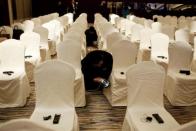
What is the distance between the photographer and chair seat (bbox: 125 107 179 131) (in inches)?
123

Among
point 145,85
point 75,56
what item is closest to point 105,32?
point 75,56

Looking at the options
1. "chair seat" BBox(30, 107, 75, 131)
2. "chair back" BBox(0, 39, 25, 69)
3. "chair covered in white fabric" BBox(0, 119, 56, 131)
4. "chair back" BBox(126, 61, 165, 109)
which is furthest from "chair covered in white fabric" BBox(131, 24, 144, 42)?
"chair covered in white fabric" BBox(0, 119, 56, 131)

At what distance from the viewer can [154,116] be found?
3.40m

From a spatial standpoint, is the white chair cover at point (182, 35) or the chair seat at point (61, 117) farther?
the white chair cover at point (182, 35)

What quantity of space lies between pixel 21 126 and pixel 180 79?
A: 3641 millimetres

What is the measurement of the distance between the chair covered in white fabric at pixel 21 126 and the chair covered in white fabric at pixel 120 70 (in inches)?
116

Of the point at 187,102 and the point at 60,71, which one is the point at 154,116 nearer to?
the point at 60,71

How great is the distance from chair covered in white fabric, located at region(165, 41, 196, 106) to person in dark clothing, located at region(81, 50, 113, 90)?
1.23 metres

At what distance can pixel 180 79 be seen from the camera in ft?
16.4

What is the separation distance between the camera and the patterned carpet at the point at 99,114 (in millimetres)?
4363

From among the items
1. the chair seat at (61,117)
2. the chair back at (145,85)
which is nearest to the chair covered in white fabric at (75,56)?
the chair seat at (61,117)

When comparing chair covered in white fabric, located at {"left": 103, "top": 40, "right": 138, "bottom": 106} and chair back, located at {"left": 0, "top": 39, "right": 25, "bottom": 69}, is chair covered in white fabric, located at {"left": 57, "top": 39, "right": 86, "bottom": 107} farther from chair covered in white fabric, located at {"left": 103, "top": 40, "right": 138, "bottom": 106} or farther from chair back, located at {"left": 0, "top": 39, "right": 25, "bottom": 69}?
chair back, located at {"left": 0, "top": 39, "right": 25, "bottom": 69}

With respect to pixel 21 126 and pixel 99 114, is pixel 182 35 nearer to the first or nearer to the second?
pixel 99 114

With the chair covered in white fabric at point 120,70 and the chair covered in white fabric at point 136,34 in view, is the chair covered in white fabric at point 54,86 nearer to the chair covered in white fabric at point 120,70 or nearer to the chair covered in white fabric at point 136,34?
the chair covered in white fabric at point 120,70
